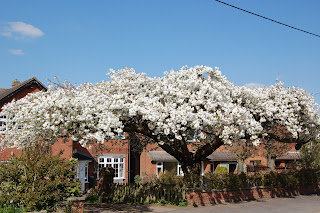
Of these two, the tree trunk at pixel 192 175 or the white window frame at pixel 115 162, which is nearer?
the tree trunk at pixel 192 175

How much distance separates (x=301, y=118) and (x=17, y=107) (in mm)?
15210

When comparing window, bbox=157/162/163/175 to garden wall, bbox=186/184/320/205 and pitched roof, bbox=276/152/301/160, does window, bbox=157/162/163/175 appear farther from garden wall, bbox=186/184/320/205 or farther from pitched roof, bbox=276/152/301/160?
pitched roof, bbox=276/152/301/160

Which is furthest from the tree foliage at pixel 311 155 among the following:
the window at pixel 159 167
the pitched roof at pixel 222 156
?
the window at pixel 159 167

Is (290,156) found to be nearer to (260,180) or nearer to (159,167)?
(159,167)

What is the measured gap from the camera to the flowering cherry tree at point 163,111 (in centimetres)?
1308

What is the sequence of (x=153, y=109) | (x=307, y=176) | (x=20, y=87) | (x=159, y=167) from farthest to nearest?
(x=159, y=167) → (x=20, y=87) → (x=307, y=176) → (x=153, y=109)

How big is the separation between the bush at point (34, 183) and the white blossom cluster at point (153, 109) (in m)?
1.72

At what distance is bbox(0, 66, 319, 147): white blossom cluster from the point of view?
13039 millimetres

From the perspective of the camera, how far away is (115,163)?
3194 cm

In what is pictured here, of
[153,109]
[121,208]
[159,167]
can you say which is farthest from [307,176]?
[153,109]

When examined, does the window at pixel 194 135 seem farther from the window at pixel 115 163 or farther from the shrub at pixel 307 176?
the window at pixel 115 163

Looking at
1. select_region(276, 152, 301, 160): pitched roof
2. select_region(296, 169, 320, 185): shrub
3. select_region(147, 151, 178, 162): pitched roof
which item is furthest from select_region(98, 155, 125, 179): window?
select_region(276, 152, 301, 160): pitched roof

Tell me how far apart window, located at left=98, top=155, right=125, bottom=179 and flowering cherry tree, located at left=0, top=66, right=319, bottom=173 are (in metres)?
14.7

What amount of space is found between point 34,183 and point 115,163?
2128 cm
